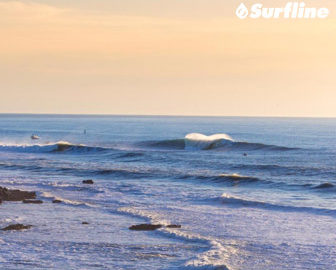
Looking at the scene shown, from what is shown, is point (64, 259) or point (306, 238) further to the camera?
point (306, 238)

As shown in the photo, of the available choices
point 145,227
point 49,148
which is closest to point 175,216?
point 145,227

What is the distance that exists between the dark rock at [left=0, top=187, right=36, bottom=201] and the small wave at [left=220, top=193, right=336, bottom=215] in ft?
31.0

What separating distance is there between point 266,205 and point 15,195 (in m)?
12.0

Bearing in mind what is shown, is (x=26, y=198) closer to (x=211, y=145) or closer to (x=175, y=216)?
(x=175, y=216)

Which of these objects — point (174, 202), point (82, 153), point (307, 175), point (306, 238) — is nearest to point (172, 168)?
point (307, 175)

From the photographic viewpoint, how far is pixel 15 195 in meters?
31.4

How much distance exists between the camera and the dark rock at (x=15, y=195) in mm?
30656

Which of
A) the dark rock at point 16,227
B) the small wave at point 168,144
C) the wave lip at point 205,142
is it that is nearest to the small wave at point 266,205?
the dark rock at point 16,227

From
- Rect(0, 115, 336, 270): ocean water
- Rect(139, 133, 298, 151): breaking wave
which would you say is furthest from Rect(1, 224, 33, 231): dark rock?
Rect(139, 133, 298, 151): breaking wave

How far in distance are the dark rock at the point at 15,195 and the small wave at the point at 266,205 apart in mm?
9463

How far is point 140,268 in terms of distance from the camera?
1791cm

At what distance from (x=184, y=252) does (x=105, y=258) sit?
2.49m

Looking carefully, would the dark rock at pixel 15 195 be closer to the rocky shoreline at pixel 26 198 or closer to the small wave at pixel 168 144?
the rocky shoreline at pixel 26 198

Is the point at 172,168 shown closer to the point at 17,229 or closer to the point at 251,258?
Answer: the point at 17,229
